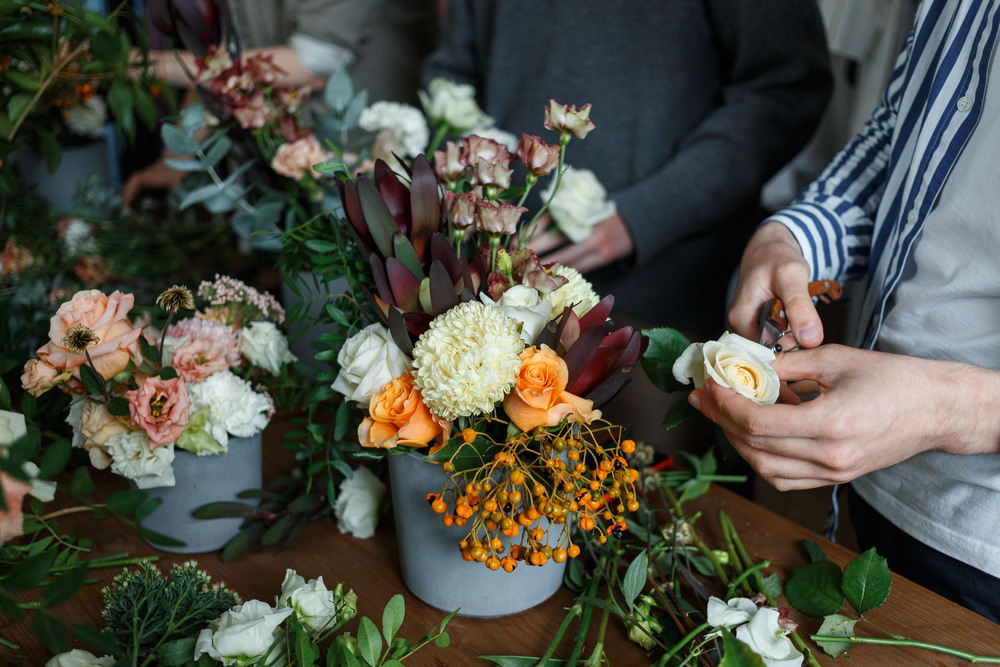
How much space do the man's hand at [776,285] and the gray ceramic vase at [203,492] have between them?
0.56m

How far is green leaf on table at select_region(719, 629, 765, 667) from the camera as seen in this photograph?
446mm

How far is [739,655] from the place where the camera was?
45 centimetres

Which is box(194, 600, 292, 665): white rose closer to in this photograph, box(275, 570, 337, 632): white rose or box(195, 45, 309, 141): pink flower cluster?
box(275, 570, 337, 632): white rose

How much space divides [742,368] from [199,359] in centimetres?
52

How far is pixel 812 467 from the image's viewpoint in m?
0.56

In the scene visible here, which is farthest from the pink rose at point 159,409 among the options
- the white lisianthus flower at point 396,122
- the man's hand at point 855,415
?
the white lisianthus flower at point 396,122

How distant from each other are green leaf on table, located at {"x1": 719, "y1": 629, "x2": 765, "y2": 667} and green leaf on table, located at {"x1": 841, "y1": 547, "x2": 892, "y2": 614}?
0.23m

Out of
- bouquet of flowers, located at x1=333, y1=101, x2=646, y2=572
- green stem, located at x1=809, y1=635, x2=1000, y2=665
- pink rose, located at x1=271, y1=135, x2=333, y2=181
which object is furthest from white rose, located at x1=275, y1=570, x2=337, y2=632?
pink rose, located at x1=271, y1=135, x2=333, y2=181

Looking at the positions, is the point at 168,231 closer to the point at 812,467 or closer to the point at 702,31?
the point at 702,31

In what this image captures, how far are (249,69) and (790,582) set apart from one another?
915mm

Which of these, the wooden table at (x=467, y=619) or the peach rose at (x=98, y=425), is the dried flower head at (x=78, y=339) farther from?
the wooden table at (x=467, y=619)

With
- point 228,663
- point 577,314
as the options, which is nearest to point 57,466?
point 228,663

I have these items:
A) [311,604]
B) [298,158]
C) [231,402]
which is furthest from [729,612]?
[298,158]

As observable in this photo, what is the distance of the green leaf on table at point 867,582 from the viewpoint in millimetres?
616
